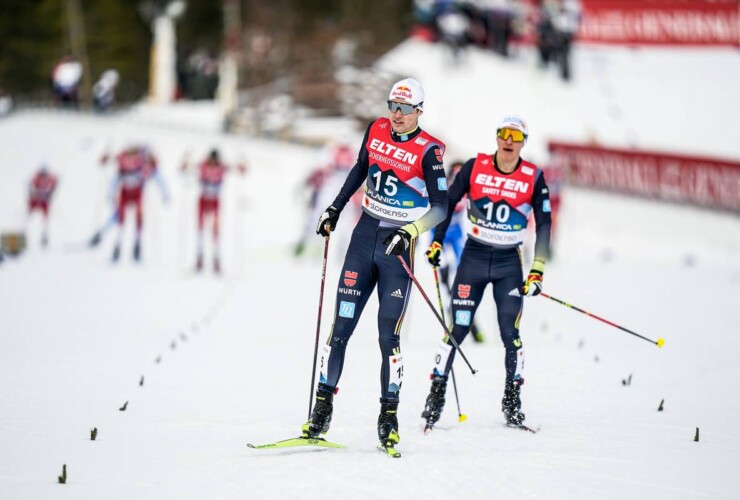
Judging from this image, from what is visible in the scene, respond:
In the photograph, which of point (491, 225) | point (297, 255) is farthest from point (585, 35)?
point (491, 225)

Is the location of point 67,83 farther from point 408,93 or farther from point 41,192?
point 408,93

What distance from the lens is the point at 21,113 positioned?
3656cm

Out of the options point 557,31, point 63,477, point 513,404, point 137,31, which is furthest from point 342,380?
point 137,31

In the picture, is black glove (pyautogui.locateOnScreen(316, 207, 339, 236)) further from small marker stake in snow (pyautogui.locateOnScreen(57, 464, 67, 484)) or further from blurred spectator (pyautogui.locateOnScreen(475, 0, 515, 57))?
blurred spectator (pyautogui.locateOnScreen(475, 0, 515, 57))

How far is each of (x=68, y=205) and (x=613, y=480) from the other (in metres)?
22.4

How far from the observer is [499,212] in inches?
320

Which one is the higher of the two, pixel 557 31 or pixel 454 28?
pixel 454 28

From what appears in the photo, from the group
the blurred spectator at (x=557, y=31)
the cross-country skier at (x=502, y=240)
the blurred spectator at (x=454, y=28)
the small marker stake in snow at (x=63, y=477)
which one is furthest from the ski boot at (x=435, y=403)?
the blurred spectator at (x=454, y=28)

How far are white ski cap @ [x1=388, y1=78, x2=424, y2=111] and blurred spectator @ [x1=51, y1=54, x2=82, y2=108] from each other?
3089cm

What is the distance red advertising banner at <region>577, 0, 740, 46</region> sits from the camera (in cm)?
3081

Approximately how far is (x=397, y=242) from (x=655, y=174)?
66.4ft

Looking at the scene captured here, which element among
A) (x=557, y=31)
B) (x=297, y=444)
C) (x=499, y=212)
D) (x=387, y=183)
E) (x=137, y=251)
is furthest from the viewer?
(x=557, y=31)

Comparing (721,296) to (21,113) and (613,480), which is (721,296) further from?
(21,113)

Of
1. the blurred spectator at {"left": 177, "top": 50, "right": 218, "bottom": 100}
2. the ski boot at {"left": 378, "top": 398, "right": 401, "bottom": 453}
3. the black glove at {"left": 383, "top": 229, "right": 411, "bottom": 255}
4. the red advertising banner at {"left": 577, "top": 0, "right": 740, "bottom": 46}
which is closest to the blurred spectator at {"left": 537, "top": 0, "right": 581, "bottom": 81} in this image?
the red advertising banner at {"left": 577, "top": 0, "right": 740, "bottom": 46}
